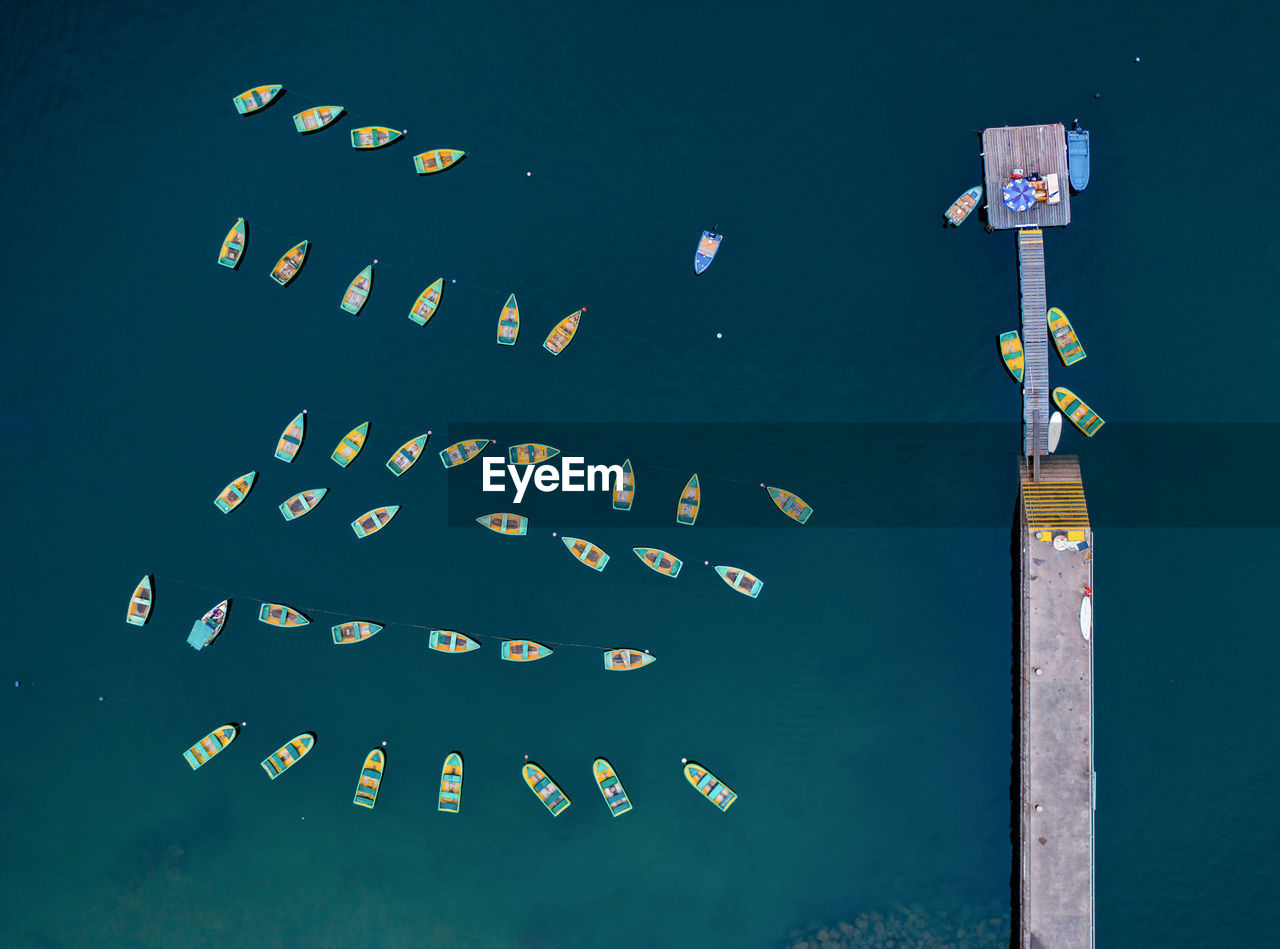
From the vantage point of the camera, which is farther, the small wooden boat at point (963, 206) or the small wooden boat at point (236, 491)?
the small wooden boat at point (236, 491)

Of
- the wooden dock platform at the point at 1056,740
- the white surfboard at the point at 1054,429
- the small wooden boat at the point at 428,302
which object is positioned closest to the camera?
the wooden dock platform at the point at 1056,740

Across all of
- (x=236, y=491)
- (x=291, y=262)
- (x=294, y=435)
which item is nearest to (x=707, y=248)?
(x=291, y=262)

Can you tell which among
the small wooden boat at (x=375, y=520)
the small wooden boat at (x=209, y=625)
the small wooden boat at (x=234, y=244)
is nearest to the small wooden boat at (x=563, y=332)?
the small wooden boat at (x=375, y=520)

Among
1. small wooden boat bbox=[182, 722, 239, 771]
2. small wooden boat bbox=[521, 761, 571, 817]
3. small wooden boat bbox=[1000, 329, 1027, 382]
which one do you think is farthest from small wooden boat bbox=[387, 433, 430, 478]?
small wooden boat bbox=[1000, 329, 1027, 382]

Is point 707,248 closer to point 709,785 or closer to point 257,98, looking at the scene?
point 257,98

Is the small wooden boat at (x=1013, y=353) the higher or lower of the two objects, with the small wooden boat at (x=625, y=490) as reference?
higher

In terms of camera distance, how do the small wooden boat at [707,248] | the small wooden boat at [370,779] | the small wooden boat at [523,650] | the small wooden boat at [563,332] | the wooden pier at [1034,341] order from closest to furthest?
1. the wooden pier at [1034,341]
2. the small wooden boat at [707,248]
3. the small wooden boat at [563,332]
4. the small wooden boat at [523,650]
5. the small wooden boat at [370,779]

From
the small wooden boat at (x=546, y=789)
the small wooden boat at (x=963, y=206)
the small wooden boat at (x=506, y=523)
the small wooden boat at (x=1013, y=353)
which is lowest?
the small wooden boat at (x=546, y=789)

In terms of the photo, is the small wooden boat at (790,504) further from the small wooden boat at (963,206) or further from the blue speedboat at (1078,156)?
the blue speedboat at (1078,156)
